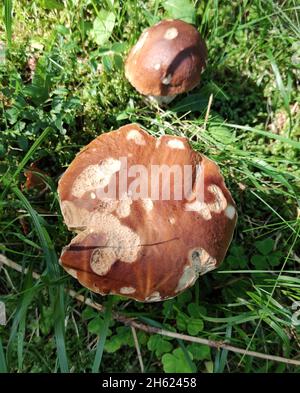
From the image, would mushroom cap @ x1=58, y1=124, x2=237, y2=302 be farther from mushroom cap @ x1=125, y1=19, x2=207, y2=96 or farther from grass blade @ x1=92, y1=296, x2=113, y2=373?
mushroom cap @ x1=125, y1=19, x2=207, y2=96

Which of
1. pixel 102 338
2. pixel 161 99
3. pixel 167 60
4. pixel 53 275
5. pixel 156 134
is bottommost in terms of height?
pixel 102 338

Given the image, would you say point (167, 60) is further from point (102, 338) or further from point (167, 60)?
point (102, 338)

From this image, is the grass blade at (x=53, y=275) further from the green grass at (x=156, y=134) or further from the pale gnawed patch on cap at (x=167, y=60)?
the pale gnawed patch on cap at (x=167, y=60)

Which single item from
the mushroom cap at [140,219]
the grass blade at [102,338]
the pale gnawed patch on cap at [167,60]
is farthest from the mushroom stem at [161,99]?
the grass blade at [102,338]

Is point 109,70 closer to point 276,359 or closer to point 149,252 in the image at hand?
point 149,252

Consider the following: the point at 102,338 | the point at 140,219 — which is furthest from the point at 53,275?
the point at 140,219

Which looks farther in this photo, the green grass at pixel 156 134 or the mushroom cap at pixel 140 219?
the green grass at pixel 156 134
